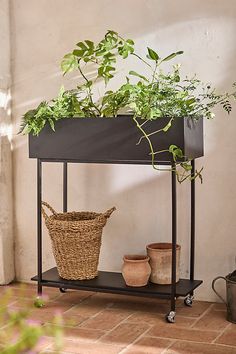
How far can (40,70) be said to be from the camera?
4070mm

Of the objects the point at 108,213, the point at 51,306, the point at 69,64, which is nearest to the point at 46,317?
the point at 51,306

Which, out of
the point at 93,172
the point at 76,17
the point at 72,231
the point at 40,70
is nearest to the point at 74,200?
the point at 93,172

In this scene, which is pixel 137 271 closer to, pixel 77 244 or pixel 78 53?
pixel 77 244

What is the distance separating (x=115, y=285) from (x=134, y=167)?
0.77 m

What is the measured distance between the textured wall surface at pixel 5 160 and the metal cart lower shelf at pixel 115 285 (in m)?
0.50

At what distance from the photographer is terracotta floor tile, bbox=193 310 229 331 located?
3.26m

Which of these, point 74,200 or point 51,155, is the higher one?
point 51,155

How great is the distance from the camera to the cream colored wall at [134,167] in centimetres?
364

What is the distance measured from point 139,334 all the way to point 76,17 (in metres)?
2.02

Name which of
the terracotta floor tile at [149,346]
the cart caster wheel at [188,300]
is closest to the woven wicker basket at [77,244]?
the cart caster wheel at [188,300]

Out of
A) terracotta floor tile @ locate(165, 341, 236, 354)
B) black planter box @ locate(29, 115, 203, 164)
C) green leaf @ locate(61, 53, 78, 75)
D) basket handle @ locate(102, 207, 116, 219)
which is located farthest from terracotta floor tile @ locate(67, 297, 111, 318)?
green leaf @ locate(61, 53, 78, 75)

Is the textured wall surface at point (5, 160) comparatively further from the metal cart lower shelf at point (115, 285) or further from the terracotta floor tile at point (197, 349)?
the terracotta floor tile at point (197, 349)

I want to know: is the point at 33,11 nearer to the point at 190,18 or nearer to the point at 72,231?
the point at 190,18

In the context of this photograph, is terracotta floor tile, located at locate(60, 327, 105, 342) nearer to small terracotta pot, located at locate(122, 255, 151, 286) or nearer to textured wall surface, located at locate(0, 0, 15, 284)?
small terracotta pot, located at locate(122, 255, 151, 286)
